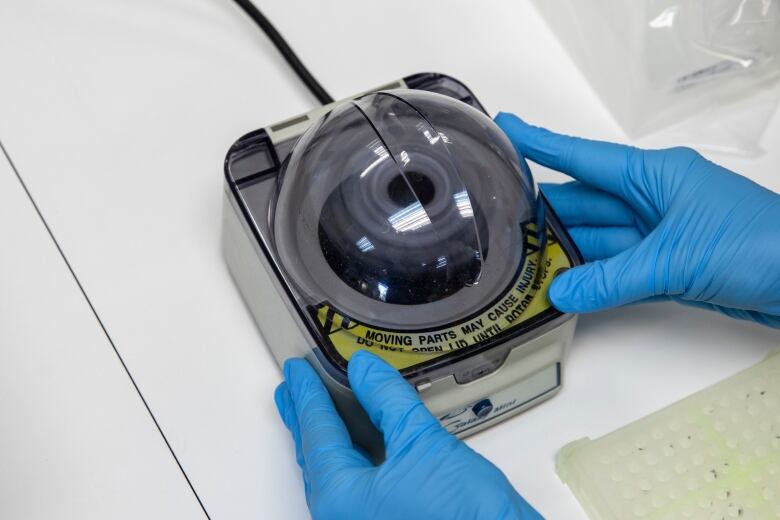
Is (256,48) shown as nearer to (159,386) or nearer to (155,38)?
(155,38)

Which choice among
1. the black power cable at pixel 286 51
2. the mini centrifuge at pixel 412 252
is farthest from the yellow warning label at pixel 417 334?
the black power cable at pixel 286 51

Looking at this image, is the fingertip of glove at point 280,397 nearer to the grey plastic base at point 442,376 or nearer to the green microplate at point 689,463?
the grey plastic base at point 442,376

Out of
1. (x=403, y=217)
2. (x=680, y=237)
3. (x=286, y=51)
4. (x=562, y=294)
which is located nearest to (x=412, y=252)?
(x=403, y=217)

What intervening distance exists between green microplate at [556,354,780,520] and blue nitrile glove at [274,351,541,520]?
14cm

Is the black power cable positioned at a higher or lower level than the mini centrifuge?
higher

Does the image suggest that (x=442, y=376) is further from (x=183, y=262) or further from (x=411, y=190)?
(x=183, y=262)

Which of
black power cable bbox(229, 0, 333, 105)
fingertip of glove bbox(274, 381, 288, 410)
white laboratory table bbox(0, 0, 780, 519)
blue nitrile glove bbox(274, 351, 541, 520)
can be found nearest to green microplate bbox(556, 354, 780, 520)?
white laboratory table bbox(0, 0, 780, 519)

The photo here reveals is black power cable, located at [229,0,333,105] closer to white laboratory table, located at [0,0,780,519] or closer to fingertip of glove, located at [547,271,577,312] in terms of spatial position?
white laboratory table, located at [0,0,780,519]

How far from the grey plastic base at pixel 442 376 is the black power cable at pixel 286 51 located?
25cm

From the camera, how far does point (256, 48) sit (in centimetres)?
124

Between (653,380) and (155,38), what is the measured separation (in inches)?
30.6

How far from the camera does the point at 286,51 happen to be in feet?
3.96

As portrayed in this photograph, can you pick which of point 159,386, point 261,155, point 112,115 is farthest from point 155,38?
point 159,386

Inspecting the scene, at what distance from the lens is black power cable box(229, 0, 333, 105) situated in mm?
1180
